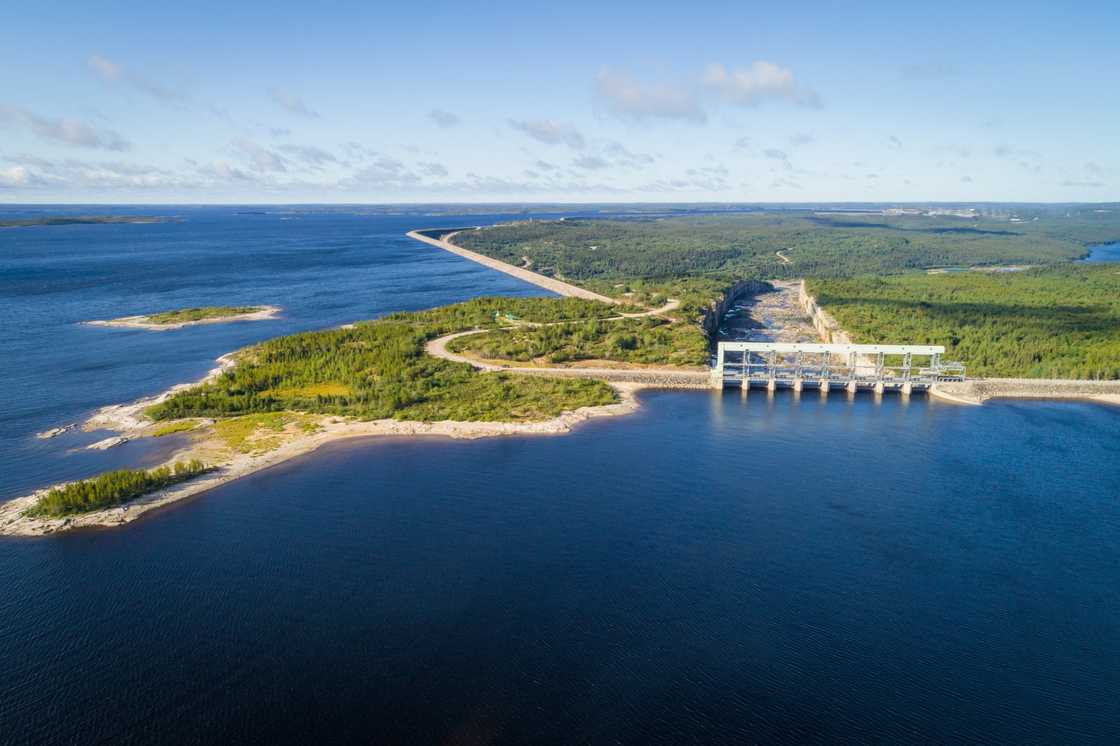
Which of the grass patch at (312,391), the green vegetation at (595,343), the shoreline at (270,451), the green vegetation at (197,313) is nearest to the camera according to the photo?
the shoreline at (270,451)

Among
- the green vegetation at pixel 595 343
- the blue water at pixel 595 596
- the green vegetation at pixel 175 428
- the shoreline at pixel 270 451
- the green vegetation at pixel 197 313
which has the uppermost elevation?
the green vegetation at pixel 197 313

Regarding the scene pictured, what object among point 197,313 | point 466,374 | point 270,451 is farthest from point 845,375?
point 197,313

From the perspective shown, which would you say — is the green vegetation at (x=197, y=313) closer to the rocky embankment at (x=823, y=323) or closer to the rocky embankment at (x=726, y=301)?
the rocky embankment at (x=726, y=301)

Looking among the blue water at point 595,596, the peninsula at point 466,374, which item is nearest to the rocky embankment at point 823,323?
the peninsula at point 466,374

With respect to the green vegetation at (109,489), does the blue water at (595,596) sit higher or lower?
lower

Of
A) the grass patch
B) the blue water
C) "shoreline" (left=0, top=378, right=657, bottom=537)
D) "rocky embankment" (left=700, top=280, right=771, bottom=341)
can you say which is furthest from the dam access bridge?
the grass patch

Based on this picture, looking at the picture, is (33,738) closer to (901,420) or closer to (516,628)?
(516,628)
